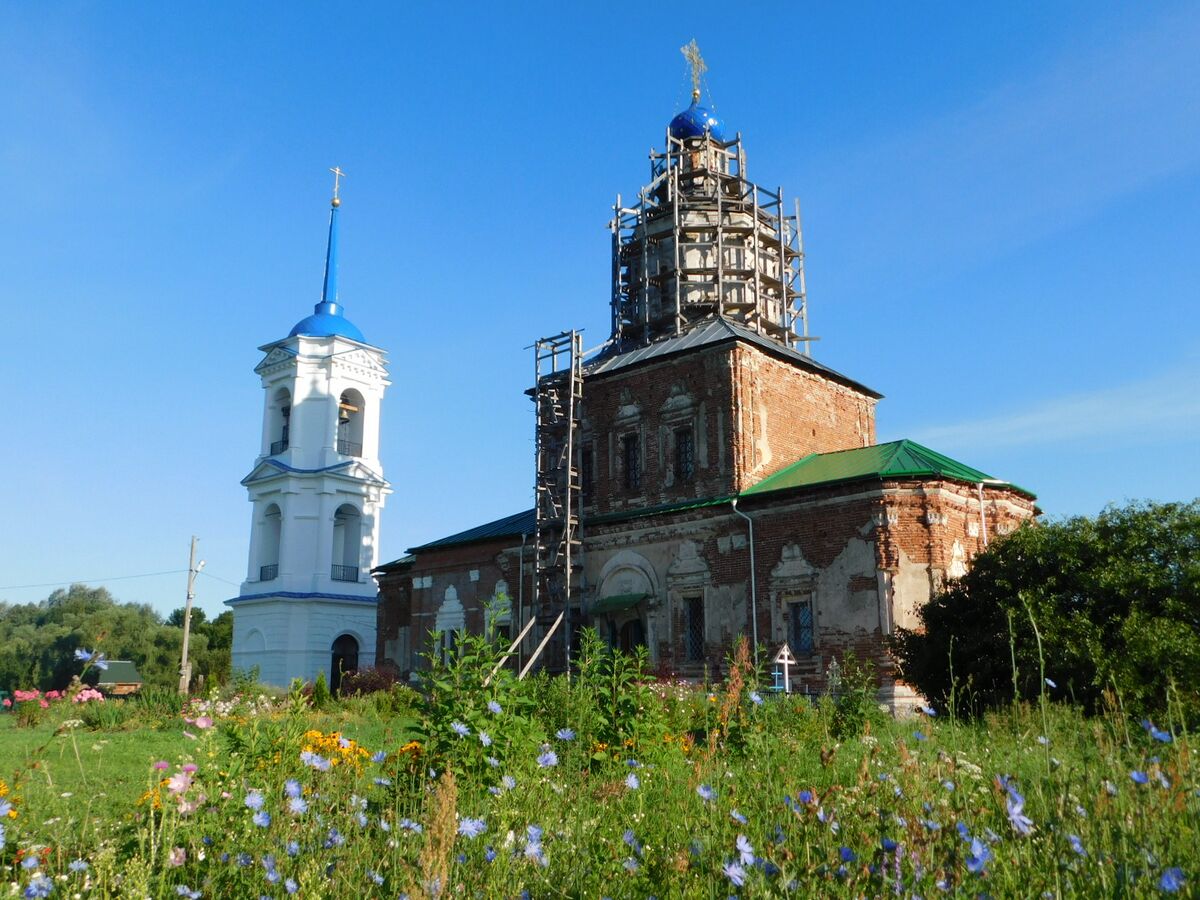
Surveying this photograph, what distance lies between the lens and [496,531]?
2750 cm

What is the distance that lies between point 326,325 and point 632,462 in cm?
1769

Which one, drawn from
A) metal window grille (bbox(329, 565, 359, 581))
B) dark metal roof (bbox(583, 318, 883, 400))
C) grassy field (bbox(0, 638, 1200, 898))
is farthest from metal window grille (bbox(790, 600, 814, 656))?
metal window grille (bbox(329, 565, 359, 581))

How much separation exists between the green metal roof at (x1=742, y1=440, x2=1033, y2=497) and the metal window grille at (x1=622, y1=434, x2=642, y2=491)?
3.44 m

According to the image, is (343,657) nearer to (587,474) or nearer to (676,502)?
(587,474)

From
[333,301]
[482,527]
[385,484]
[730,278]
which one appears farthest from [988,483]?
[333,301]

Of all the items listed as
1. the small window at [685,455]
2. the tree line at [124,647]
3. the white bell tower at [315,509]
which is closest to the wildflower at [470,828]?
the small window at [685,455]

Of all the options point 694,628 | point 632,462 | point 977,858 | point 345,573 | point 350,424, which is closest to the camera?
point 977,858

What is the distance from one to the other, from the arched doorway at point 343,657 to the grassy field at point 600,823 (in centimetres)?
2881

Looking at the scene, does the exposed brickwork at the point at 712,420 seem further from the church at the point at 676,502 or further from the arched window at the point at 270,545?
the arched window at the point at 270,545

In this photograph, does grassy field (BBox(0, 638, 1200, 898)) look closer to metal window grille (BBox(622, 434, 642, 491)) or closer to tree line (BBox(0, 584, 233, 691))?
metal window grille (BBox(622, 434, 642, 491))

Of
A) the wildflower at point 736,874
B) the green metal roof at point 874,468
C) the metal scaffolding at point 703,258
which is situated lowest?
the wildflower at point 736,874

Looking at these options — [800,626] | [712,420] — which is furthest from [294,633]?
[800,626]

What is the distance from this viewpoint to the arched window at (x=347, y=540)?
1451 inches

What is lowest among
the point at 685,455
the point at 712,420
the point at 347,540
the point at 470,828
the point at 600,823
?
the point at 600,823
